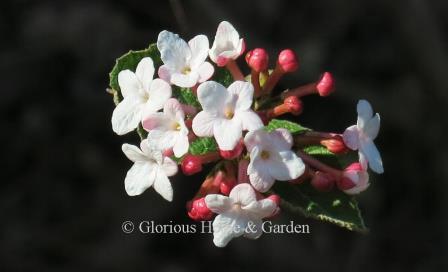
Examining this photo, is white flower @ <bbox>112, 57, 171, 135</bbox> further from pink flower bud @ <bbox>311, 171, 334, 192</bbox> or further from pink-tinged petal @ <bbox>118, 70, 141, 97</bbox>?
pink flower bud @ <bbox>311, 171, 334, 192</bbox>

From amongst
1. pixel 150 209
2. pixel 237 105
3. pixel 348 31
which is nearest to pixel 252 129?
pixel 237 105

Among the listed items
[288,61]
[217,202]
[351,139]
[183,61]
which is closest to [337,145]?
[351,139]

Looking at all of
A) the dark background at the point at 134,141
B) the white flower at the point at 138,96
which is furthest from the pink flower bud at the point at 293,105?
the dark background at the point at 134,141

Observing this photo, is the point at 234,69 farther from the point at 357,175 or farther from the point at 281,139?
the point at 357,175

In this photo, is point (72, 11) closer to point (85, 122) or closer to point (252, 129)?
point (85, 122)

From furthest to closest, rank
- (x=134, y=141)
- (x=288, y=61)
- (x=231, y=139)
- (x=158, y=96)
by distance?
(x=134, y=141), (x=288, y=61), (x=158, y=96), (x=231, y=139)

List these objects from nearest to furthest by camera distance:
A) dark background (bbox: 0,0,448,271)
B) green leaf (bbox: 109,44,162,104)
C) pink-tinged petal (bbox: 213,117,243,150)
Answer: pink-tinged petal (bbox: 213,117,243,150), green leaf (bbox: 109,44,162,104), dark background (bbox: 0,0,448,271)

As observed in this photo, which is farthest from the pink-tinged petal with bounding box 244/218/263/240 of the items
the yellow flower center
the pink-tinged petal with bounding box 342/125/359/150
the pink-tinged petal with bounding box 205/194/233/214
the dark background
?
the dark background
